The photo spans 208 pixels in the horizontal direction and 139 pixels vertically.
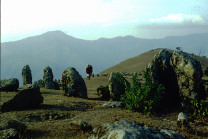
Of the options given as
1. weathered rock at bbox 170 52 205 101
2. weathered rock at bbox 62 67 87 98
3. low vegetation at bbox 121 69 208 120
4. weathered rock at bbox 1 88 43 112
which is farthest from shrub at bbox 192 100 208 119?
weathered rock at bbox 62 67 87 98

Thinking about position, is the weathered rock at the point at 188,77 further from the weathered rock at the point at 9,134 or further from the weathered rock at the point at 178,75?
the weathered rock at the point at 9,134

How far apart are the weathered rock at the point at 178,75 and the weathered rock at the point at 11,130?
5.84 metres

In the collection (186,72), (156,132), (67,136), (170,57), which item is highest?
(170,57)

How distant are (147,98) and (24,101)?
4990 mm

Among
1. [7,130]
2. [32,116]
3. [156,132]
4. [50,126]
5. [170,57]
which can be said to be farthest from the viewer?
[170,57]

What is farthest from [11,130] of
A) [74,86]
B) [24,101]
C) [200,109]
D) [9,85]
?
[9,85]

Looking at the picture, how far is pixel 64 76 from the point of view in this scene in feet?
44.7

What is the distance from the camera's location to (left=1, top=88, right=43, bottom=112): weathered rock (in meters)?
8.73

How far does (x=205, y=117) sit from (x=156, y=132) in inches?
181

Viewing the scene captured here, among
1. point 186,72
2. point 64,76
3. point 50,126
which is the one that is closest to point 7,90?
point 64,76

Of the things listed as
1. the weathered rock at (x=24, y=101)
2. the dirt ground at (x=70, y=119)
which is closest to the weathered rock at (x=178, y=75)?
the dirt ground at (x=70, y=119)

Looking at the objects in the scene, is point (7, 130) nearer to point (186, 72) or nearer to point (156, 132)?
point (156, 132)

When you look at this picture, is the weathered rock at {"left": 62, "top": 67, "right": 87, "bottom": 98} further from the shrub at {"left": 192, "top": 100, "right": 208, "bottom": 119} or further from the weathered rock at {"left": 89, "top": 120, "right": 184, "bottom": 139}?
the weathered rock at {"left": 89, "top": 120, "right": 184, "bottom": 139}

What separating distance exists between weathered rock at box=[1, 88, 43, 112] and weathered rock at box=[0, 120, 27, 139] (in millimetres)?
3151
